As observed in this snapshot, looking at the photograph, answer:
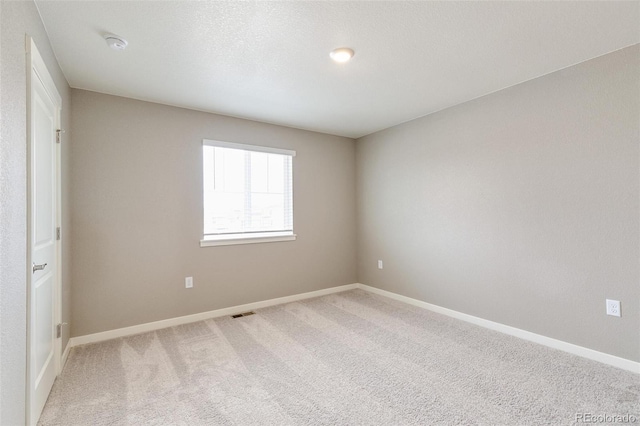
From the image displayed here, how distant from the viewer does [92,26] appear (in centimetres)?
194

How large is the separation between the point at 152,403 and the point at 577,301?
3.32 metres

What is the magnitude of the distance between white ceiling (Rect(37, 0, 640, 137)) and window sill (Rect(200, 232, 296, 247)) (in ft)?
5.05

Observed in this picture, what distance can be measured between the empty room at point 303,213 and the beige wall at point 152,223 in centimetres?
2

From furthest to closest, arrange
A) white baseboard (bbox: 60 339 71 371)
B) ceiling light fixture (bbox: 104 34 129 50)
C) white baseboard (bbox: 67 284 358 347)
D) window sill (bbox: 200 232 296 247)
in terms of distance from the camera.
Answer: window sill (bbox: 200 232 296 247) < white baseboard (bbox: 67 284 358 347) < white baseboard (bbox: 60 339 71 371) < ceiling light fixture (bbox: 104 34 129 50)

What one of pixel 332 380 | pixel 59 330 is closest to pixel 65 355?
pixel 59 330

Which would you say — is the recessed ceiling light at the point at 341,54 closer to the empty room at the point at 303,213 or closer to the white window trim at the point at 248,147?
the empty room at the point at 303,213

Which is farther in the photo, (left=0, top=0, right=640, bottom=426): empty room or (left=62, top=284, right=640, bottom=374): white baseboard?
(left=62, top=284, right=640, bottom=374): white baseboard

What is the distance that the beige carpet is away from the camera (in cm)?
180

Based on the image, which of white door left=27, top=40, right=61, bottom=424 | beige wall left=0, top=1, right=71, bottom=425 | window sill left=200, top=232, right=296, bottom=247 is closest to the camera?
beige wall left=0, top=1, right=71, bottom=425

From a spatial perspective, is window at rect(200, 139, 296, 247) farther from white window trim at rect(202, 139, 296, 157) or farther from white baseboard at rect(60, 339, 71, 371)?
white baseboard at rect(60, 339, 71, 371)

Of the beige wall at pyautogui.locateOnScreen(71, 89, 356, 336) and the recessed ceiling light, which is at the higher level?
the recessed ceiling light

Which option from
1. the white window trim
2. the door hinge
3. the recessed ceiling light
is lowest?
the door hinge

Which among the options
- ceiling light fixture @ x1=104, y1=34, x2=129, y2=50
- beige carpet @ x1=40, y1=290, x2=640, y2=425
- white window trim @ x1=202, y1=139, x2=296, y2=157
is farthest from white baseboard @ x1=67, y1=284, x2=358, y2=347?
ceiling light fixture @ x1=104, y1=34, x2=129, y2=50

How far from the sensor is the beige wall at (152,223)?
2875 mm
